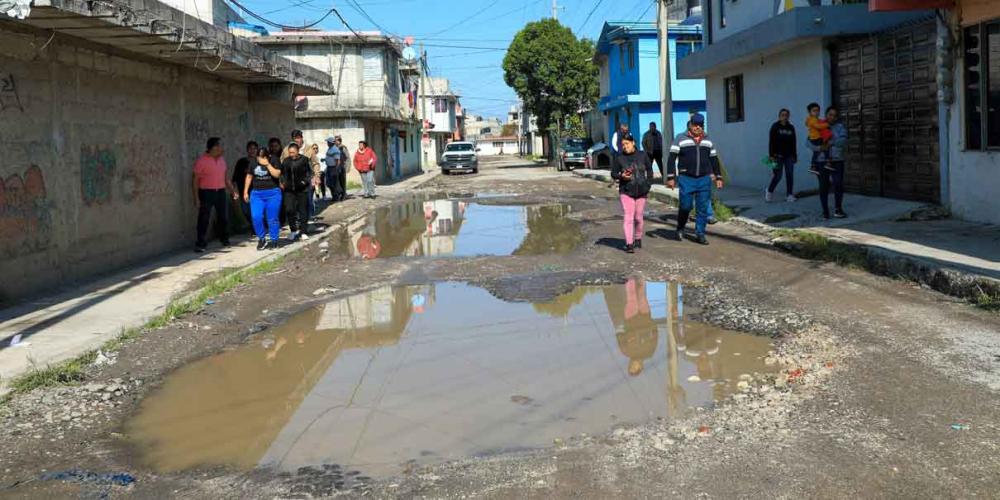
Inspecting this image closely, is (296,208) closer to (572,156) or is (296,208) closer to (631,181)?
(631,181)

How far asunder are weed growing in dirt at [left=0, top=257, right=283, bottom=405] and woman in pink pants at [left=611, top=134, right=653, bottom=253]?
16.4ft

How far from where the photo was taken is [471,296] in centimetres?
927

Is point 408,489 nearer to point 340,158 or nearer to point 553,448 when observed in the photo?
point 553,448

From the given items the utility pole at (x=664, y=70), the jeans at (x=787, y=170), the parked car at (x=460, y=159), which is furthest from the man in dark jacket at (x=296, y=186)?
the parked car at (x=460, y=159)

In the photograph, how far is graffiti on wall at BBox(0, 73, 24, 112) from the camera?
9.02 meters

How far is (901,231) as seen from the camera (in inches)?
440

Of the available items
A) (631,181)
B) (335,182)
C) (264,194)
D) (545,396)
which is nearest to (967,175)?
(631,181)

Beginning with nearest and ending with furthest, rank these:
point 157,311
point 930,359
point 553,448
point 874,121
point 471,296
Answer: point 553,448 → point 930,359 → point 157,311 → point 471,296 → point 874,121

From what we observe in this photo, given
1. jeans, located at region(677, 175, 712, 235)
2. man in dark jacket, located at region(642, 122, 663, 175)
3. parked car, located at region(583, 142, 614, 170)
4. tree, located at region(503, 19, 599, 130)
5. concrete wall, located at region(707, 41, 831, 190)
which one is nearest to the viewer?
jeans, located at region(677, 175, 712, 235)

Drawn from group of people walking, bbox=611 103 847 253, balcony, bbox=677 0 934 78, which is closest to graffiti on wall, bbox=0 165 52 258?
group of people walking, bbox=611 103 847 253

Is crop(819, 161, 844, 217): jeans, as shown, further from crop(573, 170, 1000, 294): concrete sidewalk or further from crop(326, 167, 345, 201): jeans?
crop(326, 167, 345, 201): jeans

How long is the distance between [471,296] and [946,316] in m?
4.61

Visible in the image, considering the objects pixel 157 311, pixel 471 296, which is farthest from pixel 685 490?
pixel 157 311

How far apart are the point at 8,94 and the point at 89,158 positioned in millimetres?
1878
